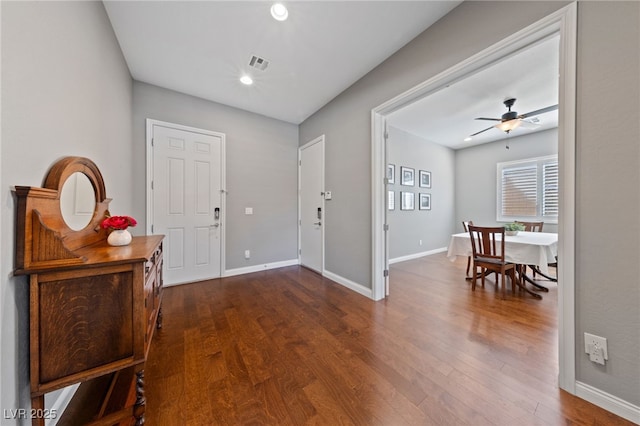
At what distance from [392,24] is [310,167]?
90.4 inches

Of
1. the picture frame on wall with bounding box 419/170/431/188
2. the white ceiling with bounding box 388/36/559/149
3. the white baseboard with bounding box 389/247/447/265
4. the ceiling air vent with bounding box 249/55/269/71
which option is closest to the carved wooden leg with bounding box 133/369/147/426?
the ceiling air vent with bounding box 249/55/269/71

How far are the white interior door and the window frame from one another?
14.9ft

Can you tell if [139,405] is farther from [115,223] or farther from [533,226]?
[533,226]

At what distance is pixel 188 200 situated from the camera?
323 cm

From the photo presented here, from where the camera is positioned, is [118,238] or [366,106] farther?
[366,106]

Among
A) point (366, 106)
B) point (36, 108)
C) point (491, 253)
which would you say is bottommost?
point (491, 253)

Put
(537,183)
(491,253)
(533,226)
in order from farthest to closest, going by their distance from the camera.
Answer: (537,183) → (533,226) → (491,253)

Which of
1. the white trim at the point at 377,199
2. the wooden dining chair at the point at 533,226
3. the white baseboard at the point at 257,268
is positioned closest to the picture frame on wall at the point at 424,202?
the wooden dining chair at the point at 533,226

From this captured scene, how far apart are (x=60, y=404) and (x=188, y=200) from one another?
243 centimetres

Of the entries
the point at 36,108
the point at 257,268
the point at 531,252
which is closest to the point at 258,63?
the point at 36,108

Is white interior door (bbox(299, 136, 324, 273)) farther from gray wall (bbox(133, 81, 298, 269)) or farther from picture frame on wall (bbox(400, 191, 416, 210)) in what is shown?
picture frame on wall (bbox(400, 191, 416, 210))

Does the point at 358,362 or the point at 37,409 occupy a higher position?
the point at 37,409

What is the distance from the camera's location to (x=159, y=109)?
119 inches

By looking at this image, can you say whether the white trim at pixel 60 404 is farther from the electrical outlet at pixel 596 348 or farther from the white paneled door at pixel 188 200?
the electrical outlet at pixel 596 348
